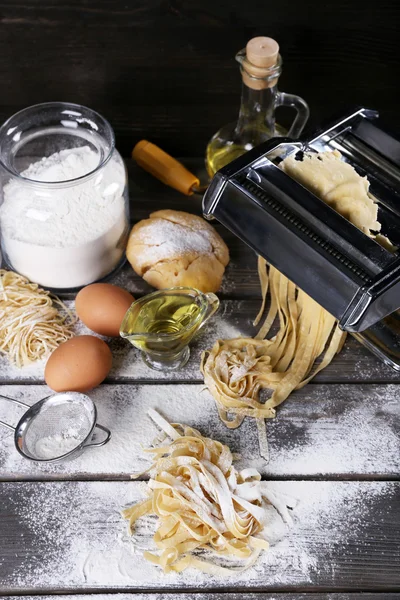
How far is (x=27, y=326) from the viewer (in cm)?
127

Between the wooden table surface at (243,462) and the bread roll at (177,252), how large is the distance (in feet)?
0.32

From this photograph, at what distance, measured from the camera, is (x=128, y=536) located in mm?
1059

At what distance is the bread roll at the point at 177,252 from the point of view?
1326 mm

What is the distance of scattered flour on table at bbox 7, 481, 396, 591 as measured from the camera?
102 centimetres

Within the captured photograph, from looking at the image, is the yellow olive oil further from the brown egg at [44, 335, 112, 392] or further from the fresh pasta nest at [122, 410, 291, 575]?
the fresh pasta nest at [122, 410, 291, 575]

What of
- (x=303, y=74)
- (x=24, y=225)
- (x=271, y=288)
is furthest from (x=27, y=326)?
(x=303, y=74)

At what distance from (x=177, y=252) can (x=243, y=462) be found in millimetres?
408

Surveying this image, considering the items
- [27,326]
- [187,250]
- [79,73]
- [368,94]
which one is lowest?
[27,326]

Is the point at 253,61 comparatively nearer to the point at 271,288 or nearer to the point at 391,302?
the point at 271,288

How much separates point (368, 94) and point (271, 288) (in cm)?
51

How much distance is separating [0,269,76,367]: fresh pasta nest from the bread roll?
0.17m

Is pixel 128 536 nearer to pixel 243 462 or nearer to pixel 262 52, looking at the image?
pixel 243 462

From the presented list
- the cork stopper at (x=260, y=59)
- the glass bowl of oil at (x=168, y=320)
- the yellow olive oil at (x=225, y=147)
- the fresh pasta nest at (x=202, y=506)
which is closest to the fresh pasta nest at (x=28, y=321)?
the glass bowl of oil at (x=168, y=320)

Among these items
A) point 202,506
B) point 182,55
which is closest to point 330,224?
point 202,506
